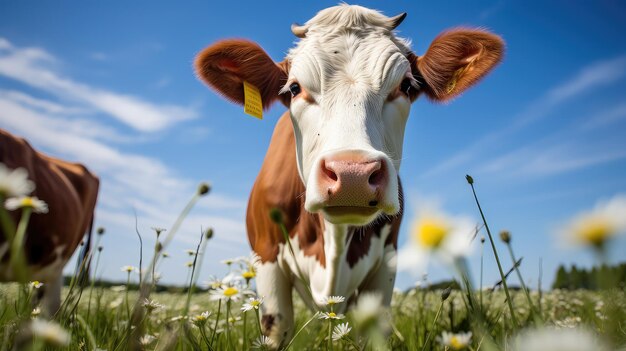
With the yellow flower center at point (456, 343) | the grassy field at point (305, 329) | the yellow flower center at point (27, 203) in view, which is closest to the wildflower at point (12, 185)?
the yellow flower center at point (27, 203)

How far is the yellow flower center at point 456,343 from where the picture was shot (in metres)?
1.04

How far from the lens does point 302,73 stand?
10.8 ft

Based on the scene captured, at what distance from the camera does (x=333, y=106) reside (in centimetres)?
298

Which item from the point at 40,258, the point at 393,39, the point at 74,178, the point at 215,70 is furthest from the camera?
the point at 74,178

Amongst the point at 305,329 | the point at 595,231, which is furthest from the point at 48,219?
the point at 595,231

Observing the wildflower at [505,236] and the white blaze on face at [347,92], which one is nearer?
the wildflower at [505,236]

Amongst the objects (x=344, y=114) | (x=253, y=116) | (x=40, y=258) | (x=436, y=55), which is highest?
(x=436, y=55)

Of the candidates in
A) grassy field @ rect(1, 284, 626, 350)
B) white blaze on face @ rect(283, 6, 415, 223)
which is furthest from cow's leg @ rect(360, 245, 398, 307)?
white blaze on face @ rect(283, 6, 415, 223)

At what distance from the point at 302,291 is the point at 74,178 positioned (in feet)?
16.3

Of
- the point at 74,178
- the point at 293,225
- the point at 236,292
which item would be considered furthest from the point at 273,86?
the point at 74,178

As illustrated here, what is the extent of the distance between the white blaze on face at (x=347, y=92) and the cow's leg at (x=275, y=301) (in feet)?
2.99

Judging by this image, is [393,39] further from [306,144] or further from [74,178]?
[74,178]

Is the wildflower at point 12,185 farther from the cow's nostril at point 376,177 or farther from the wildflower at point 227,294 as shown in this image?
the cow's nostril at point 376,177

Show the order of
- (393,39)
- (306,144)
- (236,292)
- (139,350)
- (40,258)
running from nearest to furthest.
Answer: (139,350), (236,292), (306,144), (393,39), (40,258)
